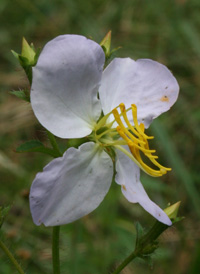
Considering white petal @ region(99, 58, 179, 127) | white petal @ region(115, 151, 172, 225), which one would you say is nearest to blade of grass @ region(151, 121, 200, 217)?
white petal @ region(99, 58, 179, 127)

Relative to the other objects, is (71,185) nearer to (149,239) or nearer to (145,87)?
(149,239)

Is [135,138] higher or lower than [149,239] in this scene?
higher

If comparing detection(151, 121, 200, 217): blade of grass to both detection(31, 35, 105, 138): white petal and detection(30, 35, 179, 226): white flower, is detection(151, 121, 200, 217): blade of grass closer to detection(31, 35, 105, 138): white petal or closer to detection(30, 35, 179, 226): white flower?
detection(30, 35, 179, 226): white flower

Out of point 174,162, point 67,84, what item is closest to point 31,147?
point 67,84

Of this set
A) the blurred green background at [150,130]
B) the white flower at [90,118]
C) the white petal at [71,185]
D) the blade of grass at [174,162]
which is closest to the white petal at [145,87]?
the white flower at [90,118]

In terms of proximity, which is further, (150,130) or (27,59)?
(150,130)

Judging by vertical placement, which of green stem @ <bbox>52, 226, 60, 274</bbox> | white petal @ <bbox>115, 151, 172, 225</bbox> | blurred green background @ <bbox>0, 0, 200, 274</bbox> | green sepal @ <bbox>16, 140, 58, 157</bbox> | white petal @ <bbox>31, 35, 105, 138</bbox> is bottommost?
blurred green background @ <bbox>0, 0, 200, 274</bbox>

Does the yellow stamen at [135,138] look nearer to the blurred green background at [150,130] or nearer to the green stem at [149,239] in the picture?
the green stem at [149,239]
